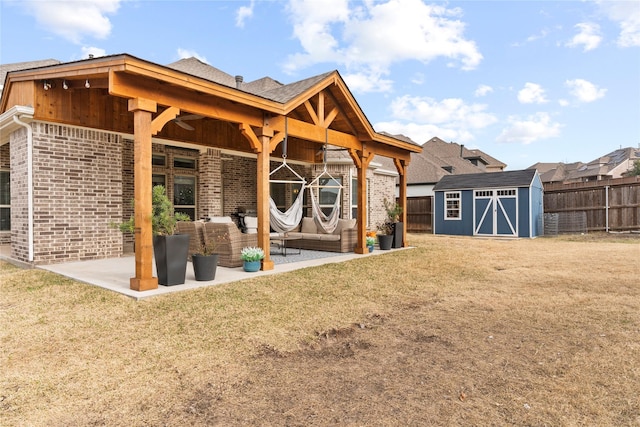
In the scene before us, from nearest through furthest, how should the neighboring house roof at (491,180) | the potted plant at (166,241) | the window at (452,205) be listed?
the potted plant at (166,241) < the neighboring house roof at (491,180) < the window at (452,205)

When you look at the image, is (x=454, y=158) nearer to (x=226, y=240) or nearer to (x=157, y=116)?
(x=226, y=240)

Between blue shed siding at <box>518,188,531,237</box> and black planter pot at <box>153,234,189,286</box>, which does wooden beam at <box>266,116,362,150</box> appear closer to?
black planter pot at <box>153,234,189,286</box>

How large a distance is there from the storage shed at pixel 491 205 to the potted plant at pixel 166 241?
13.5 metres

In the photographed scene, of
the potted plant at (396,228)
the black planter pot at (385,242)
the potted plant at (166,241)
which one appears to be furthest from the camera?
the potted plant at (396,228)

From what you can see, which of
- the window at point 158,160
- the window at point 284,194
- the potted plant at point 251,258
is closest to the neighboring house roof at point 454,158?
the window at point 284,194

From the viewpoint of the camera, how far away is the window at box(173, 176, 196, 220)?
384 inches

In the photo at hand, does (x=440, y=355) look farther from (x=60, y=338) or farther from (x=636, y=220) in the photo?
(x=636, y=220)

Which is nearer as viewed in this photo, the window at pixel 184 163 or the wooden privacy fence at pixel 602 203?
the window at pixel 184 163

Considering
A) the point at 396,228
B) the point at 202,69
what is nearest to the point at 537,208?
the point at 396,228

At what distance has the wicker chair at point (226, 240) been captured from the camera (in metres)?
6.34

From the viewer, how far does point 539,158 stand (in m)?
48.5

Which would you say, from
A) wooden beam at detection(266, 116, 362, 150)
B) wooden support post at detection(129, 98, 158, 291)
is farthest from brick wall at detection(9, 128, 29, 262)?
wooden beam at detection(266, 116, 362, 150)

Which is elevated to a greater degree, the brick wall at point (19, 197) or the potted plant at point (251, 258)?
the brick wall at point (19, 197)

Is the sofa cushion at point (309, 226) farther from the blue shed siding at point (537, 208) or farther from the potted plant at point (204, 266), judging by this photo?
the blue shed siding at point (537, 208)
